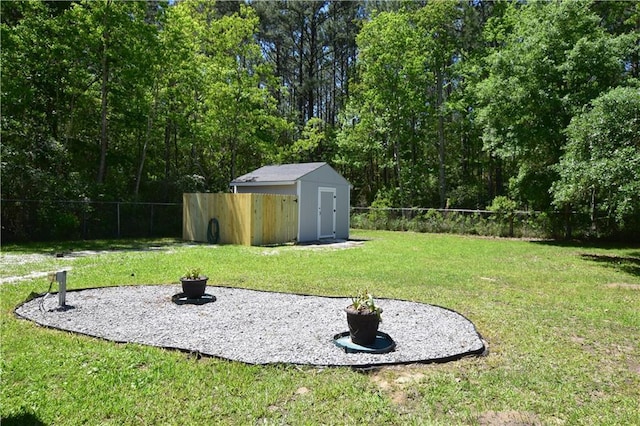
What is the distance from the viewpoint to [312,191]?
14.6m

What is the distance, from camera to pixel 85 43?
1465 centimetres

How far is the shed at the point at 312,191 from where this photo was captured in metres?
14.2

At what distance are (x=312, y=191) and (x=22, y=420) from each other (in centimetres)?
1236

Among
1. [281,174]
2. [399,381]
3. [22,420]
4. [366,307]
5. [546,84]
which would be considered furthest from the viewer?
[546,84]

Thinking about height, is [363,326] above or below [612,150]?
below

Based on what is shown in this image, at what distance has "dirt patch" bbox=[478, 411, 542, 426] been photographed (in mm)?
2578

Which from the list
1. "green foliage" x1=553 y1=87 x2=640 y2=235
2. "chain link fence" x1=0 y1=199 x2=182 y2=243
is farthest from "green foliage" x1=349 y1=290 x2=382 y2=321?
"chain link fence" x1=0 y1=199 x2=182 y2=243

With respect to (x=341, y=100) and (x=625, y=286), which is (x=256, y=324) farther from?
(x=341, y=100)

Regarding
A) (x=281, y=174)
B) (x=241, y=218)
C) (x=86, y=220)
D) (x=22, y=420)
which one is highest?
(x=281, y=174)

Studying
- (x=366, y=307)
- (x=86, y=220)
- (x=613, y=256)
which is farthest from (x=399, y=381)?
(x=86, y=220)

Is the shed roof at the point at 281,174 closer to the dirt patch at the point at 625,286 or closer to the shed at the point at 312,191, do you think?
the shed at the point at 312,191

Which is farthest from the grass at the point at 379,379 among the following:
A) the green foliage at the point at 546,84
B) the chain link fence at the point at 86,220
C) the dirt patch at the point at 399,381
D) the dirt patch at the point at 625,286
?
the green foliage at the point at 546,84

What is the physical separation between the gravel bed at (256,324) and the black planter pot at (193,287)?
0.83 feet

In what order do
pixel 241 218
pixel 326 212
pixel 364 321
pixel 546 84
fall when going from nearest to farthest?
pixel 364 321, pixel 241 218, pixel 546 84, pixel 326 212
